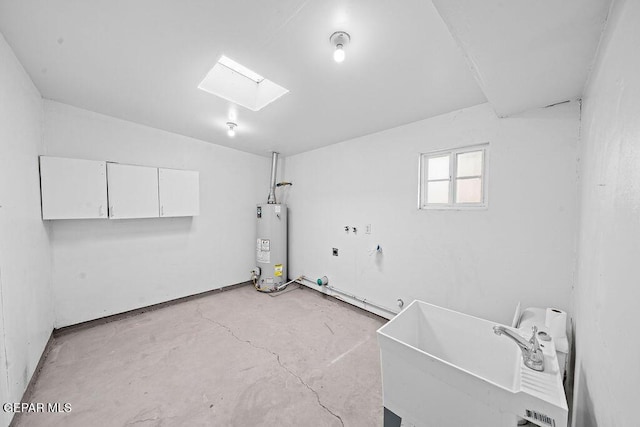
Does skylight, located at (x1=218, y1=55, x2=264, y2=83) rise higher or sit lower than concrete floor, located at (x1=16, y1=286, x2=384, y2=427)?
higher

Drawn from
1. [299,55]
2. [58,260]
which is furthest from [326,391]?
[58,260]

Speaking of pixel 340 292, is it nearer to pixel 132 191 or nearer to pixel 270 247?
pixel 270 247

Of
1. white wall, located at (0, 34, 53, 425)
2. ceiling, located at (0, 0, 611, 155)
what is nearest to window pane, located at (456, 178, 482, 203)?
ceiling, located at (0, 0, 611, 155)

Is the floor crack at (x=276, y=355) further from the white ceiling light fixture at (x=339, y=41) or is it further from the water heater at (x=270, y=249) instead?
the white ceiling light fixture at (x=339, y=41)

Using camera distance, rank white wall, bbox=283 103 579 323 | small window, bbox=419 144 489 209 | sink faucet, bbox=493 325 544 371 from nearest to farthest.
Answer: sink faucet, bbox=493 325 544 371 → white wall, bbox=283 103 579 323 → small window, bbox=419 144 489 209

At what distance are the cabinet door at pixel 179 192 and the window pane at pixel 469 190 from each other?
10.8 ft

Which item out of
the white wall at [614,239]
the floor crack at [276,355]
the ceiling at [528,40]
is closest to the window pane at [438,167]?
the ceiling at [528,40]

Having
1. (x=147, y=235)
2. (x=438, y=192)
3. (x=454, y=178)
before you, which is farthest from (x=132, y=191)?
(x=454, y=178)

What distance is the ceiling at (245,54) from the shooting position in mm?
1150

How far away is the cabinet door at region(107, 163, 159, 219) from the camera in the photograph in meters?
2.48

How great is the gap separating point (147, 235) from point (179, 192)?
0.71m

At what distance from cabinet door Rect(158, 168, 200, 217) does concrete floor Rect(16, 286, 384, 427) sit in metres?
1.38

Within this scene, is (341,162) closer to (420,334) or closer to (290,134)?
(290,134)

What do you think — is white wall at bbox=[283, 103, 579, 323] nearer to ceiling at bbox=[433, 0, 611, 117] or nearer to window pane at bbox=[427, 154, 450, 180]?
window pane at bbox=[427, 154, 450, 180]
